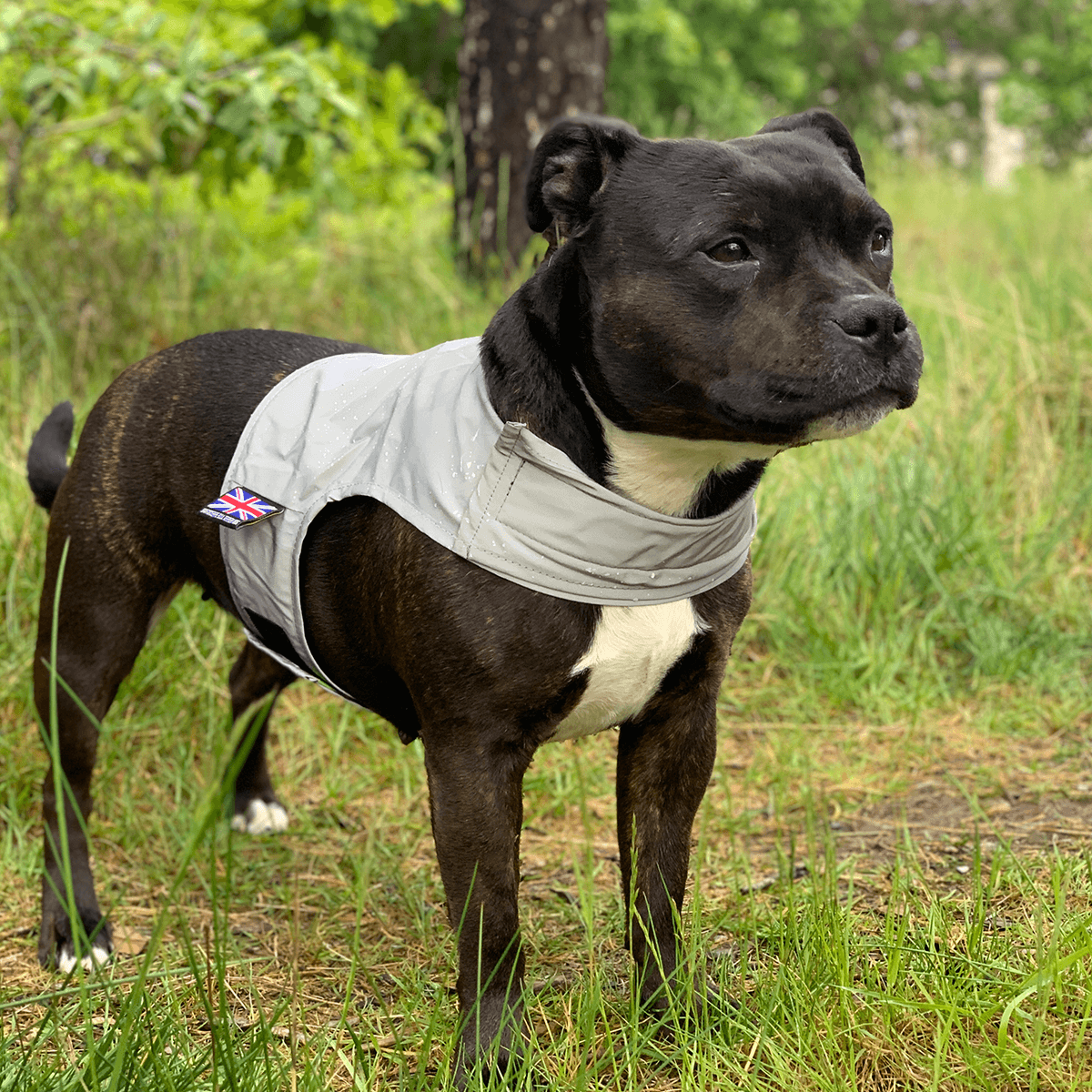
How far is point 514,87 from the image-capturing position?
662cm

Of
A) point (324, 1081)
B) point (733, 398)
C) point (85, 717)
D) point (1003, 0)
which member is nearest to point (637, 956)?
point (324, 1081)

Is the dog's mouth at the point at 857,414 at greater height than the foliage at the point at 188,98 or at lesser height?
greater

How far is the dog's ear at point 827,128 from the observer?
8.64ft

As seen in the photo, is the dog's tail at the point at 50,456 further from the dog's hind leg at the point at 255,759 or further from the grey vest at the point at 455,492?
the grey vest at the point at 455,492

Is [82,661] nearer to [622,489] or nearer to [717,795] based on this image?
[622,489]

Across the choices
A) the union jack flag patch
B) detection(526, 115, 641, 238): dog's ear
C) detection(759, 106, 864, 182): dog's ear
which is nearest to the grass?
the union jack flag patch

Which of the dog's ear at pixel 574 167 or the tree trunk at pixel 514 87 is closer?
the dog's ear at pixel 574 167

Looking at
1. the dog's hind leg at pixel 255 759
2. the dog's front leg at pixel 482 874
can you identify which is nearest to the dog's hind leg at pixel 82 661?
the dog's hind leg at pixel 255 759

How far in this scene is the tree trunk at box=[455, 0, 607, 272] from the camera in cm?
651

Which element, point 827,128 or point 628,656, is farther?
point 827,128

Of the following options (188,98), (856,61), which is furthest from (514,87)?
(856,61)

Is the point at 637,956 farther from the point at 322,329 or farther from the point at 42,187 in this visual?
the point at 42,187

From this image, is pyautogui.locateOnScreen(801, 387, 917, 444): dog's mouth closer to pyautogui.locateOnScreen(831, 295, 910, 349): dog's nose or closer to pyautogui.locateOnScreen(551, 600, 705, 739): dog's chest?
pyautogui.locateOnScreen(831, 295, 910, 349): dog's nose

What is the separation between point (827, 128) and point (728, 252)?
28.2 inches
